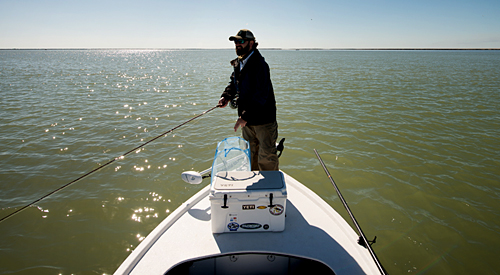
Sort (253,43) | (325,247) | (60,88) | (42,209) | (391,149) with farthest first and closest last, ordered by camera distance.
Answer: (60,88)
(391,149)
(42,209)
(253,43)
(325,247)

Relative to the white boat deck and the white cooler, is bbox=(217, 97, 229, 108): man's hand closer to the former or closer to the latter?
the white cooler

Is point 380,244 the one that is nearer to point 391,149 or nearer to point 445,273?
point 445,273

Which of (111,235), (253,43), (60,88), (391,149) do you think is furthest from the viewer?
(60,88)

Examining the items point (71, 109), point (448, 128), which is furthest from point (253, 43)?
point (71, 109)

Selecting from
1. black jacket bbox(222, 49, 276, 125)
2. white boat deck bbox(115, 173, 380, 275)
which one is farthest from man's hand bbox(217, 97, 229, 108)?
white boat deck bbox(115, 173, 380, 275)

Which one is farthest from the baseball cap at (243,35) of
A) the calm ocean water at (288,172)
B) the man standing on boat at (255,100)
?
the calm ocean water at (288,172)

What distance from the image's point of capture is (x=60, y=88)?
53.2 feet

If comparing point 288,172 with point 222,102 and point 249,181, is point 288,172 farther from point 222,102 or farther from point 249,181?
point 249,181

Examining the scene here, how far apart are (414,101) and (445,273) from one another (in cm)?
1080

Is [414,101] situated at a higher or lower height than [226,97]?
lower

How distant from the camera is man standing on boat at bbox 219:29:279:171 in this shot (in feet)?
9.80

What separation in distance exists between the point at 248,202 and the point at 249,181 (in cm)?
21

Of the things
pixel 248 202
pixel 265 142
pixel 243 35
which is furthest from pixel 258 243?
pixel 243 35

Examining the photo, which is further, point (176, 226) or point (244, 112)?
point (244, 112)
